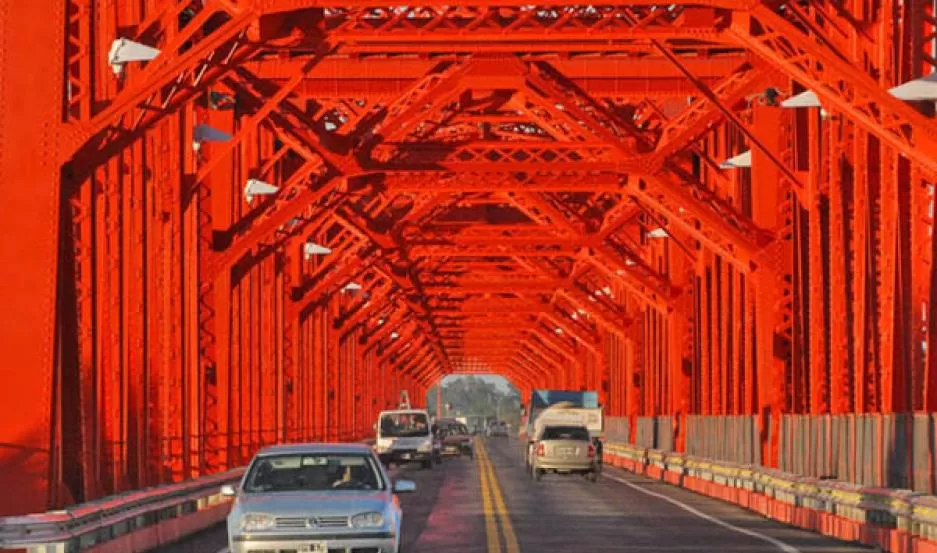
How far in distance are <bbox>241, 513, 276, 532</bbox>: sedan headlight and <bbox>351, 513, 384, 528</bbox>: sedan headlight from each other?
765 millimetres

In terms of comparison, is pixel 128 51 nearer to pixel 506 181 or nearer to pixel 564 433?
pixel 506 181

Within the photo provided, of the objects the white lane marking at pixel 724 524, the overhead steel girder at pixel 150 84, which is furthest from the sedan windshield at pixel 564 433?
the overhead steel girder at pixel 150 84

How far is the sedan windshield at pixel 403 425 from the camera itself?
64.0 m

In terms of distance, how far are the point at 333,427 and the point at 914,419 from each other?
2161 inches

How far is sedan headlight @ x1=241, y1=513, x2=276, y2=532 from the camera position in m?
18.8

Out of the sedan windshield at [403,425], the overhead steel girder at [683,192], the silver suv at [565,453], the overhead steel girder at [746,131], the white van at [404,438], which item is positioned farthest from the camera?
the sedan windshield at [403,425]

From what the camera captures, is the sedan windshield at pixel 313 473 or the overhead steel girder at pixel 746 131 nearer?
the sedan windshield at pixel 313 473

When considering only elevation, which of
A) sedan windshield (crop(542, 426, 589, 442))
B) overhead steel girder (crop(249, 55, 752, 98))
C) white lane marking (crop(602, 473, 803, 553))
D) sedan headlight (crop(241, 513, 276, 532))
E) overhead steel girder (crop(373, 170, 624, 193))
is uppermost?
overhead steel girder (crop(249, 55, 752, 98))

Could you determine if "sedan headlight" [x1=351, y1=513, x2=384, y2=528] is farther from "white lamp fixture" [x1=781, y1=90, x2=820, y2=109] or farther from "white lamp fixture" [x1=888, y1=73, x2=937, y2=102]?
"white lamp fixture" [x1=781, y1=90, x2=820, y2=109]

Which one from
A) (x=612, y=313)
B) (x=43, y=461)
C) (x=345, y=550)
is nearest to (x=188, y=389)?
(x=43, y=461)

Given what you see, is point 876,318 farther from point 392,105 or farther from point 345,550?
point 345,550

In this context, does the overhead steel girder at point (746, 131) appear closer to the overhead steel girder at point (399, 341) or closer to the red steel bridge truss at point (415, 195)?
the red steel bridge truss at point (415, 195)

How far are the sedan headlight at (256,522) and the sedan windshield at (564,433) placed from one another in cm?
3532

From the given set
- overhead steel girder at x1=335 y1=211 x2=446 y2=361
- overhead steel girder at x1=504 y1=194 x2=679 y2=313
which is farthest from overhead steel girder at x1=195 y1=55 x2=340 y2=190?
overhead steel girder at x1=504 y1=194 x2=679 y2=313
